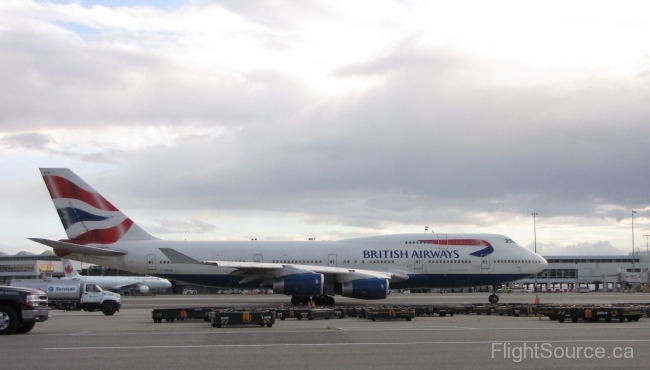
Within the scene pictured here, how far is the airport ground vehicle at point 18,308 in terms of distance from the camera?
19000 millimetres

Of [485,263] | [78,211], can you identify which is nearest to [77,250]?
[78,211]

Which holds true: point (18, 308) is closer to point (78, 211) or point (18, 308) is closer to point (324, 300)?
point (324, 300)

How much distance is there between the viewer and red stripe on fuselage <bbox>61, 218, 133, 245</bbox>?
40.4m

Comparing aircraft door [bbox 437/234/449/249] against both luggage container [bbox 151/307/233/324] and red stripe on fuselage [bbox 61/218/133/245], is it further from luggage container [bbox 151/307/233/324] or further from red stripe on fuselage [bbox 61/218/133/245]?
red stripe on fuselage [bbox 61/218/133/245]

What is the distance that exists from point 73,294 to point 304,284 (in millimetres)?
11949

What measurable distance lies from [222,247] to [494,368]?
29984mm

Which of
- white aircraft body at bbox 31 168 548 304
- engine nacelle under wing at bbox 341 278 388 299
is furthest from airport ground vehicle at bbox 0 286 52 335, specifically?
white aircraft body at bbox 31 168 548 304

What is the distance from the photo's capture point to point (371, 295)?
115 ft

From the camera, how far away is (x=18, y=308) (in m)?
19.3

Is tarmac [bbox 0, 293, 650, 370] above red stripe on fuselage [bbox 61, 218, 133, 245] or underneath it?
underneath

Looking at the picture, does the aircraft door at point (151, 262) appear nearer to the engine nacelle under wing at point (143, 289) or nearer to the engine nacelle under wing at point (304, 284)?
the engine nacelle under wing at point (304, 284)

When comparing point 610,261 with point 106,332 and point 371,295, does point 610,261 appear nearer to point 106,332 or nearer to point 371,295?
point 371,295

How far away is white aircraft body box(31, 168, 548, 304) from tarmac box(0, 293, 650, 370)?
17224 millimetres

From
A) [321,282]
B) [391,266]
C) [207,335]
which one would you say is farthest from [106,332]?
[391,266]
